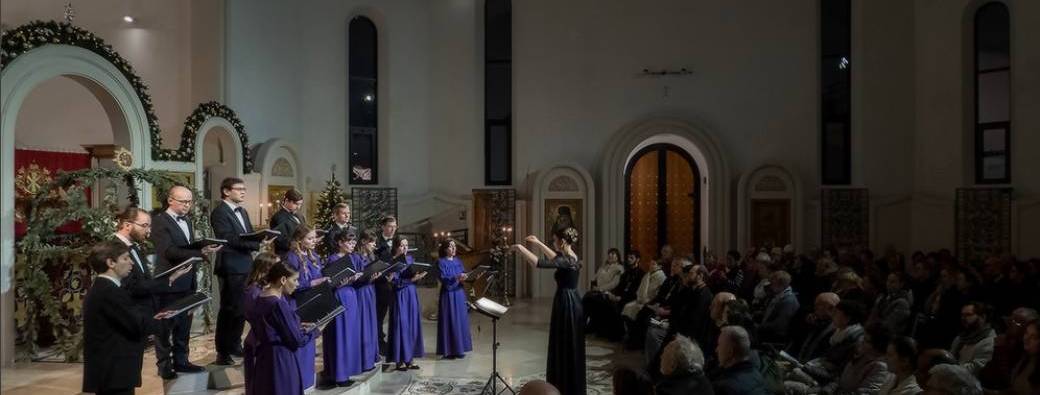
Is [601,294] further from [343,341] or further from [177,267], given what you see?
[177,267]

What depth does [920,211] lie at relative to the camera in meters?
13.9

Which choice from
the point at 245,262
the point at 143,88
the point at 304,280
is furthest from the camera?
the point at 143,88

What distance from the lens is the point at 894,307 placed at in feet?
23.2

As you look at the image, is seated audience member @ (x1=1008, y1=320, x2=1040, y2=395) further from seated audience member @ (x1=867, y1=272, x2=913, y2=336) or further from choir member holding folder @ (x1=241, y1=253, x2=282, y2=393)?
choir member holding folder @ (x1=241, y1=253, x2=282, y2=393)

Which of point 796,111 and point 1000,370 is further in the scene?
point 796,111

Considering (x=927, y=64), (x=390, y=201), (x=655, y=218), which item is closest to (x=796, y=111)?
(x=927, y=64)

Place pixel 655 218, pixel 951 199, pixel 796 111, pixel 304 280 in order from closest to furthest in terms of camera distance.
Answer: pixel 304 280
pixel 951 199
pixel 796 111
pixel 655 218

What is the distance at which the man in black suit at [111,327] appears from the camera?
191 inches

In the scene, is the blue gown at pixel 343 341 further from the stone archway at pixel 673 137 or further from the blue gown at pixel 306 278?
the stone archway at pixel 673 137

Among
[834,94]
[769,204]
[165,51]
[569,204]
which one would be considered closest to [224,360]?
[165,51]

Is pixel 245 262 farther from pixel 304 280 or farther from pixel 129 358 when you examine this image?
pixel 129 358

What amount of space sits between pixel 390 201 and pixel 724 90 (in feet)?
22.6

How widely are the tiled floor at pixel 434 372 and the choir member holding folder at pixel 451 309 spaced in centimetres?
16

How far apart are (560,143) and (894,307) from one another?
887cm
